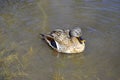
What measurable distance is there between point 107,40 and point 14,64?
249 cm

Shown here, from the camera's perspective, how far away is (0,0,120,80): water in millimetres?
6594

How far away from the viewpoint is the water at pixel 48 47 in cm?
659

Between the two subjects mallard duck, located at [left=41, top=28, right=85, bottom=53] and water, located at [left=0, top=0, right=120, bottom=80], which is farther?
mallard duck, located at [left=41, top=28, right=85, bottom=53]

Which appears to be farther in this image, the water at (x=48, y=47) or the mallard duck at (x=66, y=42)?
the mallard duck at (x=66, y=42)

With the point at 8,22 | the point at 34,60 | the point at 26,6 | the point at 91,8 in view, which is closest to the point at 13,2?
the point at 26,6

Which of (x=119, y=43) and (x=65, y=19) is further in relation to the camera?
(x=65, y=19)

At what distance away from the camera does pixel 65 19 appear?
8.61 meters

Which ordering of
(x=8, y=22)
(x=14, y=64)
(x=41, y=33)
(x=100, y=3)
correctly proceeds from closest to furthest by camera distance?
(x=14, y=64) → (x=41, y=33) → (x=8, y=22) → (x=100, y=3)

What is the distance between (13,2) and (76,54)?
11.7ft

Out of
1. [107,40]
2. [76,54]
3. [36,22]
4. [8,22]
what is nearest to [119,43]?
[107,40]

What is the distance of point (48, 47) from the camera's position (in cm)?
751

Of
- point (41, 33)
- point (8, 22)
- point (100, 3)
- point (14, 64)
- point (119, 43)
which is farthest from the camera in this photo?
point (100, 3)

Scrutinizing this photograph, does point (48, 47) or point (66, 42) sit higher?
point (66, 42)

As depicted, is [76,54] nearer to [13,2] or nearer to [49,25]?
[49,25]
